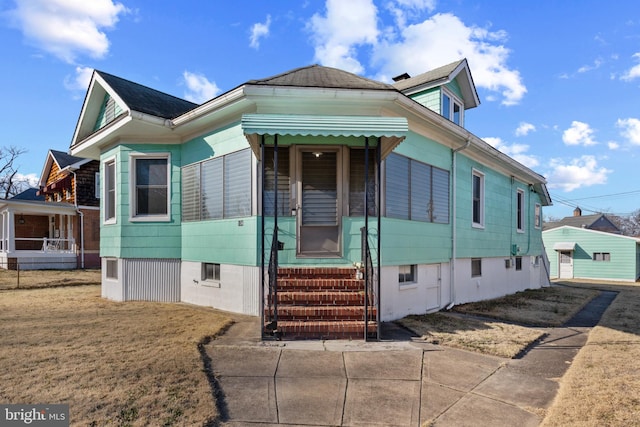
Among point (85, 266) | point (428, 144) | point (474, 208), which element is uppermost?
point (428, 144)

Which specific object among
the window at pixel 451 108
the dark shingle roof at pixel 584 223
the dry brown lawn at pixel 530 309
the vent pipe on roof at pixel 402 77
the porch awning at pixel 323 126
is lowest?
the dry brown lawn at pixel 530 309

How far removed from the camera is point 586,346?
18.7 ft

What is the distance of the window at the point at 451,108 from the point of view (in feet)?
34.2

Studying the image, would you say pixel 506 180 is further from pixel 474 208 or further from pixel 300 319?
pixel 300 319

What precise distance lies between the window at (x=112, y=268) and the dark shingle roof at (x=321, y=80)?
6.07 m

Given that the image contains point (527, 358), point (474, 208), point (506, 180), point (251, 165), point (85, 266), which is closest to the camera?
point (527, 358)

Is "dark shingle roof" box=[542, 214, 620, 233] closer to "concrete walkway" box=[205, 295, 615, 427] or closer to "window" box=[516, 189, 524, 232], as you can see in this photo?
"window" box=[516, 189, 524, 232]

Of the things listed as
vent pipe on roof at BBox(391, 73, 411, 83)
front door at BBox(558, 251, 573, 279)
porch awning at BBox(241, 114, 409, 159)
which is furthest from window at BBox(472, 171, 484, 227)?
front door at BBox(558, 251, 573, 279)

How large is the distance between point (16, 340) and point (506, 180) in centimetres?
1380

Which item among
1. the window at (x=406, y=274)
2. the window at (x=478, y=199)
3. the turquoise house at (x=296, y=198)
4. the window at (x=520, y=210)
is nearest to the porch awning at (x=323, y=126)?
the turquoise house at (x=296, y=198)

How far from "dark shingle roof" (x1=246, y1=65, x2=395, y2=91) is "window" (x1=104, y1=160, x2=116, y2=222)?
532 centimetres

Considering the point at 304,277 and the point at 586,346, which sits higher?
the point at 304,277

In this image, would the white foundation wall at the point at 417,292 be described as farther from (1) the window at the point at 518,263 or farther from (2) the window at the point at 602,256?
(2) the window at the point at 602,256

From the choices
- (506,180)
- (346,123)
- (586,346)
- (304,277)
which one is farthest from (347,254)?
(506,180)
